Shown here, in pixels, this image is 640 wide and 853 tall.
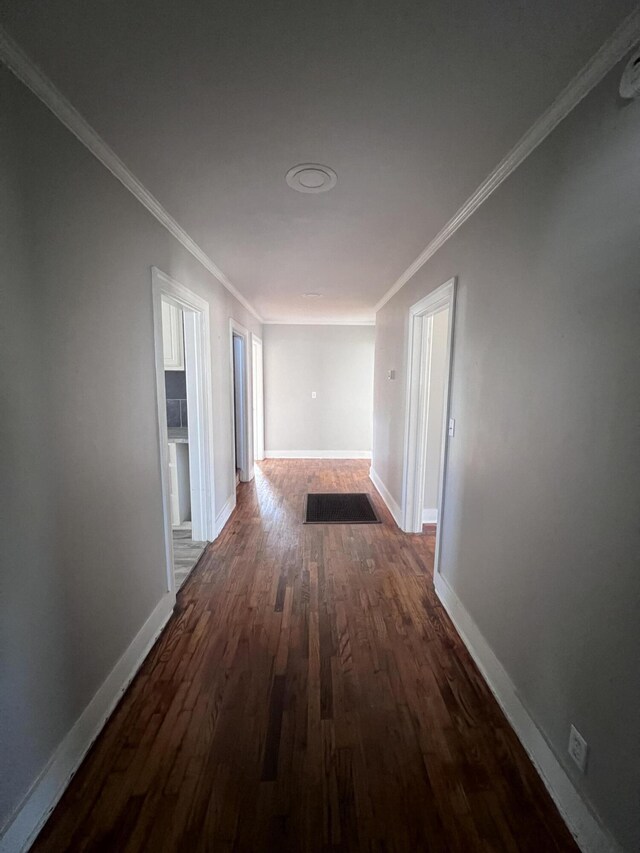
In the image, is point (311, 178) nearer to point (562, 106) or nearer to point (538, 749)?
point (562, 106)

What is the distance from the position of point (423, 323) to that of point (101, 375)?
2.54 metres

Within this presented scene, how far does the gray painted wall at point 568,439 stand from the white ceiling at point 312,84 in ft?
0.77

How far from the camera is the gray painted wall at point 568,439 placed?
959 mm

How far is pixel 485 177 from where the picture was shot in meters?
1.59

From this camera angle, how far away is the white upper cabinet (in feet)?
10.4

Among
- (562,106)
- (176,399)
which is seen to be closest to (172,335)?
(176,399)

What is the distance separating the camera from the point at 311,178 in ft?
5.28

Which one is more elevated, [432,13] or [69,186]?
[432,13]

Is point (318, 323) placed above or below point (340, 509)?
above

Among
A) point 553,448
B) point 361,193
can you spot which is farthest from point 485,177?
point 553,448

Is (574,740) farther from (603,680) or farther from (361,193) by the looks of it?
(361,193)

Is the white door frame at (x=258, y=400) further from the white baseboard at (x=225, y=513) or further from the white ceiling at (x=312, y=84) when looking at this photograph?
the white ceiling at (x=312, y=84)

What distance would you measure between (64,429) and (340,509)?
3.07 meters

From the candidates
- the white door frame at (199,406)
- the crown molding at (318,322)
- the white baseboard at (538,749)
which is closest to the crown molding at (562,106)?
the white door frame at (199,406)
